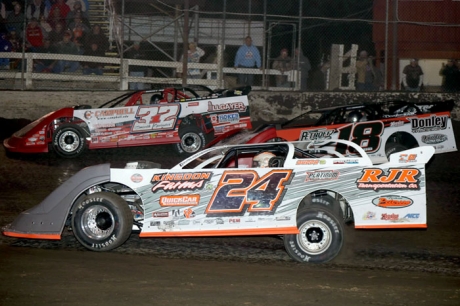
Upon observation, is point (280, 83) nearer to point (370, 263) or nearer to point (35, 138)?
point (35, 138)

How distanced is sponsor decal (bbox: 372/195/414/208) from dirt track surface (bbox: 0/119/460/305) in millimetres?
689

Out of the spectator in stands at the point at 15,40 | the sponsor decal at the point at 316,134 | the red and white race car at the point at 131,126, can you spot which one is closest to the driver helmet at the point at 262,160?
the sponsor decal at the point at 316,134

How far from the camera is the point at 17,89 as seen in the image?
17500 millimetres

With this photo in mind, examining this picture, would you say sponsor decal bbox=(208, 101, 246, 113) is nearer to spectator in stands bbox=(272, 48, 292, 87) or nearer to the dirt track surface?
spectator in stands bbox=(272, 48, 292, 87)

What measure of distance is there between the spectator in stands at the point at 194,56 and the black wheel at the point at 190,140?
3804mm

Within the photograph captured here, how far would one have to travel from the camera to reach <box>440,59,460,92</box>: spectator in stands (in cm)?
1798

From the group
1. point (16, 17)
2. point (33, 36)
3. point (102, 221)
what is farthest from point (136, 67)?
point (102, 221)

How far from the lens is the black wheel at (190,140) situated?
1457 cm

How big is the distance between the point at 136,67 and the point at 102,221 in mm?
11588

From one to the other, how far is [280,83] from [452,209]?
321 inches

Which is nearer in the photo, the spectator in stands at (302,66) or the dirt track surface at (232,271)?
the dirt track surface at (232,271)

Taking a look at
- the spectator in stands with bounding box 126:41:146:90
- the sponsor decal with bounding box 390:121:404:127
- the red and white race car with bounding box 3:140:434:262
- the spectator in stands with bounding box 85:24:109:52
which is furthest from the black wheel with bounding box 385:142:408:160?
the spectator in stands with bounding box 85:24:109:52

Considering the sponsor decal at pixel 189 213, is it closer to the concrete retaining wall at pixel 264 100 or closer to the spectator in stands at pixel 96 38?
the concrete retaining wall at pixel 264 100

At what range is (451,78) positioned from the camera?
59.4 feet
